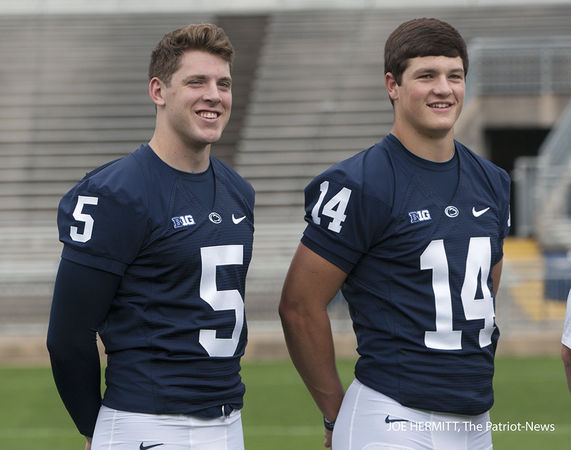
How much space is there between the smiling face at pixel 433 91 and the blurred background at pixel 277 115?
7596 mm

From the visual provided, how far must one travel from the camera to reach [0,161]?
15.5m

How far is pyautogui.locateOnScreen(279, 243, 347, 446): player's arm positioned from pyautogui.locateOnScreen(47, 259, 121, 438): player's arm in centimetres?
53

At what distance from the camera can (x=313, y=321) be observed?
273cm

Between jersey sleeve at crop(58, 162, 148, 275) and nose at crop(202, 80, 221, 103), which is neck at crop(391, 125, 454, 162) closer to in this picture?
nose at crop(202, 80, 221, 103)

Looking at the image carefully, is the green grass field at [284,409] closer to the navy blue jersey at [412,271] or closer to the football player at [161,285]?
the navy blue jersey at [412,271]

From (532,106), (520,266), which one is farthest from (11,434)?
(532,106)

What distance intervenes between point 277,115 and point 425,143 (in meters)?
13.6

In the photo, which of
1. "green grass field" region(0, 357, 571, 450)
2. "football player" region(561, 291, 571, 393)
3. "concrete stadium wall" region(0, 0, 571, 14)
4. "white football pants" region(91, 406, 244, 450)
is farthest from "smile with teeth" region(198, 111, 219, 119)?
"concrete stadium wall" region(0, 0, 571, 14)

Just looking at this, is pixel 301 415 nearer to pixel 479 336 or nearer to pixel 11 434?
pixel 11 434

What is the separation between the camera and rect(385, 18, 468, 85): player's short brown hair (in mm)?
2604

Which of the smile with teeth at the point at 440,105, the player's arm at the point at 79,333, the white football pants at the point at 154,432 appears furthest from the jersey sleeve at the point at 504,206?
the player's arm at the point at 79,333

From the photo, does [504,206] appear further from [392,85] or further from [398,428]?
[398,428]

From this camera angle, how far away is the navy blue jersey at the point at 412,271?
2576mm

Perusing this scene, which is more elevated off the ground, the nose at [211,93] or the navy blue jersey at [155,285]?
the nose at [211,93]
